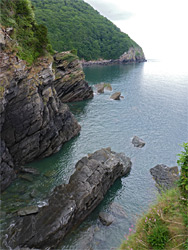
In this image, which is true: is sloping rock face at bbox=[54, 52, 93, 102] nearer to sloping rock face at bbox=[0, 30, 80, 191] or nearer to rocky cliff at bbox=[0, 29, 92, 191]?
rocky cliff at bbox=[0, 29, 92, 191]

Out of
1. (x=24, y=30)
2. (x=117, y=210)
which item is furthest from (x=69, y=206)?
(x=24, y=30)

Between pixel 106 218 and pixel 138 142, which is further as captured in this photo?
pixel 138 142

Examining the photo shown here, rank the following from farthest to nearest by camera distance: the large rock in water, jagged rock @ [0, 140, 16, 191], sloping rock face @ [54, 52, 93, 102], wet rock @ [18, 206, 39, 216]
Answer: sloping rock face @ [54, 52, 93, 102]
jagged rock @ [0, 140, 16, 191]
wet rock @ [18, 206, 39, 216]
the large rock in water

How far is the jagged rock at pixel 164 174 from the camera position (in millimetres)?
28172

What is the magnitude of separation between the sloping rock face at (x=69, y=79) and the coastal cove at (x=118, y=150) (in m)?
4.35

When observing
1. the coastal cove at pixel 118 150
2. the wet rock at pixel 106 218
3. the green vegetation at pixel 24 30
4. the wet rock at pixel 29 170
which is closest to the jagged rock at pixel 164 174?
the coastal cove at pixel 118 150

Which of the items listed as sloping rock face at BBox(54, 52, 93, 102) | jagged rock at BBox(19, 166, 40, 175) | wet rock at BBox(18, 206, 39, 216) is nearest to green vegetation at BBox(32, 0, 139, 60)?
sloping rock face at BBox(54, 52, 93, 102)

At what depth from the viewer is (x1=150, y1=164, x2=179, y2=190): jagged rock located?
2817 centimetres

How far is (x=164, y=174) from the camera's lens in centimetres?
2959

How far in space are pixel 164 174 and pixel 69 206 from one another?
16.7 metres

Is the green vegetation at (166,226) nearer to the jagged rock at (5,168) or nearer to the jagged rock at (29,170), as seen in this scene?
the jagged rock at (5,168)

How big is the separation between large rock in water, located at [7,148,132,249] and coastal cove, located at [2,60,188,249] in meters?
1.21

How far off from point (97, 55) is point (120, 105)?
12983 centimetres

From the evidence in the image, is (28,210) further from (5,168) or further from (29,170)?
(29,170)
